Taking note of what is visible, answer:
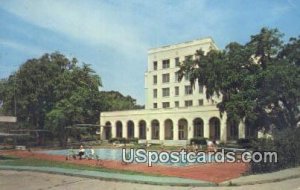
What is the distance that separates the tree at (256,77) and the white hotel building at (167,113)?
450 mm

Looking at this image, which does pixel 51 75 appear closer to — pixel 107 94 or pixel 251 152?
pixel 107 94

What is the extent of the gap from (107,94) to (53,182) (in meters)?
2.53

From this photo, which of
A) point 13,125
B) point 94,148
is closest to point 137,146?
point 94,148

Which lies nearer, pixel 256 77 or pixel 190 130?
pixel 190 130

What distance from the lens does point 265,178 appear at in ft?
44.3

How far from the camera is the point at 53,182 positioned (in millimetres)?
12438

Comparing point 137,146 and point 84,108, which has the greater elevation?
point 84,108

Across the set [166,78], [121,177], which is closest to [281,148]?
[166,78]

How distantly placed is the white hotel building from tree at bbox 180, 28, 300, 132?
45cm

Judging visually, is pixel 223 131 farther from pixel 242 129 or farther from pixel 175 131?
pixel 175 131

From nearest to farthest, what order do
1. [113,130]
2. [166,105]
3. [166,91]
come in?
[113,130] < [166,91] < [166,105]

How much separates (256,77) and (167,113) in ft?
17.9

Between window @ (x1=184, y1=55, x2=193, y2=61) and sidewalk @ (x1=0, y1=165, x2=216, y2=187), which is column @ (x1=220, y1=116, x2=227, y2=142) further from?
sidewalk @ (x1=0, y1=165, x2=216, y2=187)

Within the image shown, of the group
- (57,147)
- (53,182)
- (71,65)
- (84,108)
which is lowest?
(53,182)
